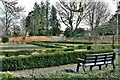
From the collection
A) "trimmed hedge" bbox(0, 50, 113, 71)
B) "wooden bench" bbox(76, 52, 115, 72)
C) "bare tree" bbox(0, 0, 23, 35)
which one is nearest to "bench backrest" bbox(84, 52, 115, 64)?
"wooden bench" bbox(76, 52, 115, 72)

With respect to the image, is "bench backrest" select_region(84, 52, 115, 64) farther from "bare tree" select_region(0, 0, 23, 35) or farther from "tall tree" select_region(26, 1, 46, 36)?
"bare tree" select_region(0, 0, 23, 35)

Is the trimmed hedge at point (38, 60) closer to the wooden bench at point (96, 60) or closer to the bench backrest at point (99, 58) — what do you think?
the wooden bench at point (96, 60)

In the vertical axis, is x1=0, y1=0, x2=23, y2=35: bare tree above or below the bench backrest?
above

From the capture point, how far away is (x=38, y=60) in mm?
6570

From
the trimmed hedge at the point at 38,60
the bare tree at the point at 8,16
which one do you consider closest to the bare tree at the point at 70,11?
the bare tree at the point at 8,16

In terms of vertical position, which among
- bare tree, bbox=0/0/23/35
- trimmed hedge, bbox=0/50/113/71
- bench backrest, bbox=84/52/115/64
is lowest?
trimmed hedge, bbox=0/50/113/71

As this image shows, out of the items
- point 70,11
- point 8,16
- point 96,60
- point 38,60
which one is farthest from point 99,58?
point 8,16

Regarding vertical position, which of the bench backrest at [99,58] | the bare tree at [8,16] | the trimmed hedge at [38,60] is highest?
the bare tree at [8,16]

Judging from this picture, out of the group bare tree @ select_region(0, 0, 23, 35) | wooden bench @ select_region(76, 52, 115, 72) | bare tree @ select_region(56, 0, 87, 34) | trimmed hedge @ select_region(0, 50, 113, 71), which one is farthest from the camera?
trimmed hedge @ select_region(0, 50, 113, 71)

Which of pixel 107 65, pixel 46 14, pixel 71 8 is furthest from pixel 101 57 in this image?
pixel 71 8

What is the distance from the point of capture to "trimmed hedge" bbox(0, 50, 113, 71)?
5.94m

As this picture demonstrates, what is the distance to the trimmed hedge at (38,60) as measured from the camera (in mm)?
5943

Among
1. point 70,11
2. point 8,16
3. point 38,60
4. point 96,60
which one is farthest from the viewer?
point 38,60

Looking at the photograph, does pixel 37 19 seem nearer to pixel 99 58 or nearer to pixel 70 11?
pixel 99 58
